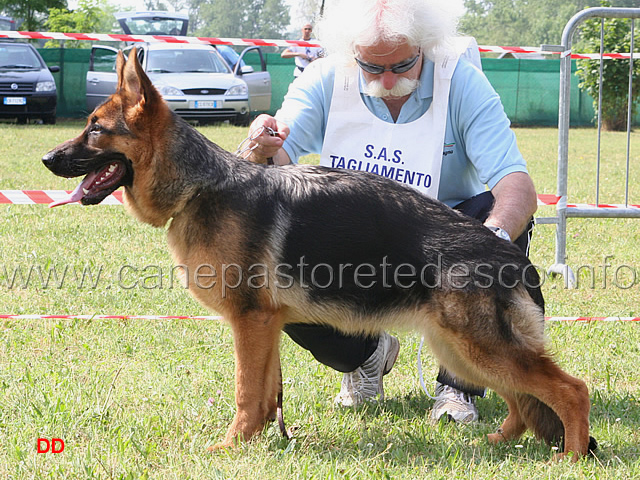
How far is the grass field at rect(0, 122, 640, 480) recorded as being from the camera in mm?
2877

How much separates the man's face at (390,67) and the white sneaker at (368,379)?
127cm

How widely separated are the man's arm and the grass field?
0.96 meters

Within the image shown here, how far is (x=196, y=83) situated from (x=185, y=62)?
1005 mm

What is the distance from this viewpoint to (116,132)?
2973 mm

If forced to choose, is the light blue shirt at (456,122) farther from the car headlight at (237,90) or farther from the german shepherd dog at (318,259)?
the car headlight at (237,90)

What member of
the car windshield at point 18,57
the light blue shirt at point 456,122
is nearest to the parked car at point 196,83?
the car windshield at point 18,57

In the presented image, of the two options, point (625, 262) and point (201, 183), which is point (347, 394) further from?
point (625, 262)

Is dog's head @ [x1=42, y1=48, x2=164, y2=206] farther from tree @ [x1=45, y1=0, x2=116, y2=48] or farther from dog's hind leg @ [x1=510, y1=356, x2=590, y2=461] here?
tree @ [x1=45, y1=0, x2=116, y2=48]

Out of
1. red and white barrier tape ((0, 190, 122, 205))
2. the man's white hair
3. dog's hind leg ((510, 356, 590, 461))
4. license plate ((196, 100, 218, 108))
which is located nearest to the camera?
dog's hind leg ((510, 356, 590, 461))

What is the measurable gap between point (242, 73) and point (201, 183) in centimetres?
1675

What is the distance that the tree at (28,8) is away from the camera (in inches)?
1054

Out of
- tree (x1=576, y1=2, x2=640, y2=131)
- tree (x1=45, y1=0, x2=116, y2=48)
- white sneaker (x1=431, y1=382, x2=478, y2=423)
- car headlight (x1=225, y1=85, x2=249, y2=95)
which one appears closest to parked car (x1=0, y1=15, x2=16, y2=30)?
tree (x1=45, y1=0, x2=116, y2=48)

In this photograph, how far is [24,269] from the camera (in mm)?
5848

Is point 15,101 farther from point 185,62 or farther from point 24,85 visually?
point 185,62
